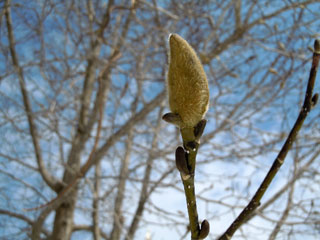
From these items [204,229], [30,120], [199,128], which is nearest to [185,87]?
[199,128]

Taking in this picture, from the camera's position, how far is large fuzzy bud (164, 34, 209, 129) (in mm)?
273

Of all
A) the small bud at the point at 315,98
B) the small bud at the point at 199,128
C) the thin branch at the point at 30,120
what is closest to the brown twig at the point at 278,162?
the small bud at the point at 315,98

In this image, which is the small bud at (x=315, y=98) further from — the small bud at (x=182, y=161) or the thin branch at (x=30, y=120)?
the thin branch at (x=30, y=120)

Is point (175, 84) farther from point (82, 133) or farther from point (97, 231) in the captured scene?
point (97, 231)

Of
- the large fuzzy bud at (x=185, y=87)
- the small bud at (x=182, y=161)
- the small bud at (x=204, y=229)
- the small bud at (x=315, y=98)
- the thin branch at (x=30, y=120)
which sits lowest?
the small bud at (x=204, y=229)

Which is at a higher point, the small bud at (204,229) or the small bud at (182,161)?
the small bud at (182,161)

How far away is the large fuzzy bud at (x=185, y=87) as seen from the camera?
273 mm

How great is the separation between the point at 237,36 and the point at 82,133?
1.59 meters

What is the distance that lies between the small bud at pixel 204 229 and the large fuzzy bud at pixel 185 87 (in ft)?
0.34

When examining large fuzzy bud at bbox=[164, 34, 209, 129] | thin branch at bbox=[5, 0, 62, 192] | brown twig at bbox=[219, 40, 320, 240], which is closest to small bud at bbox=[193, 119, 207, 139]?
large fuzzy bud at bbox=[164, 34, 209, 129]

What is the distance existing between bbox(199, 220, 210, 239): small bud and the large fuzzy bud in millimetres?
104

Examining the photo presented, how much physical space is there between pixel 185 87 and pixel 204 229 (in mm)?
149

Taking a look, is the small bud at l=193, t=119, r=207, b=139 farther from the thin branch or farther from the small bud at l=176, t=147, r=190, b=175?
the thin branch

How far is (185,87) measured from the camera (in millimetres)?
271
